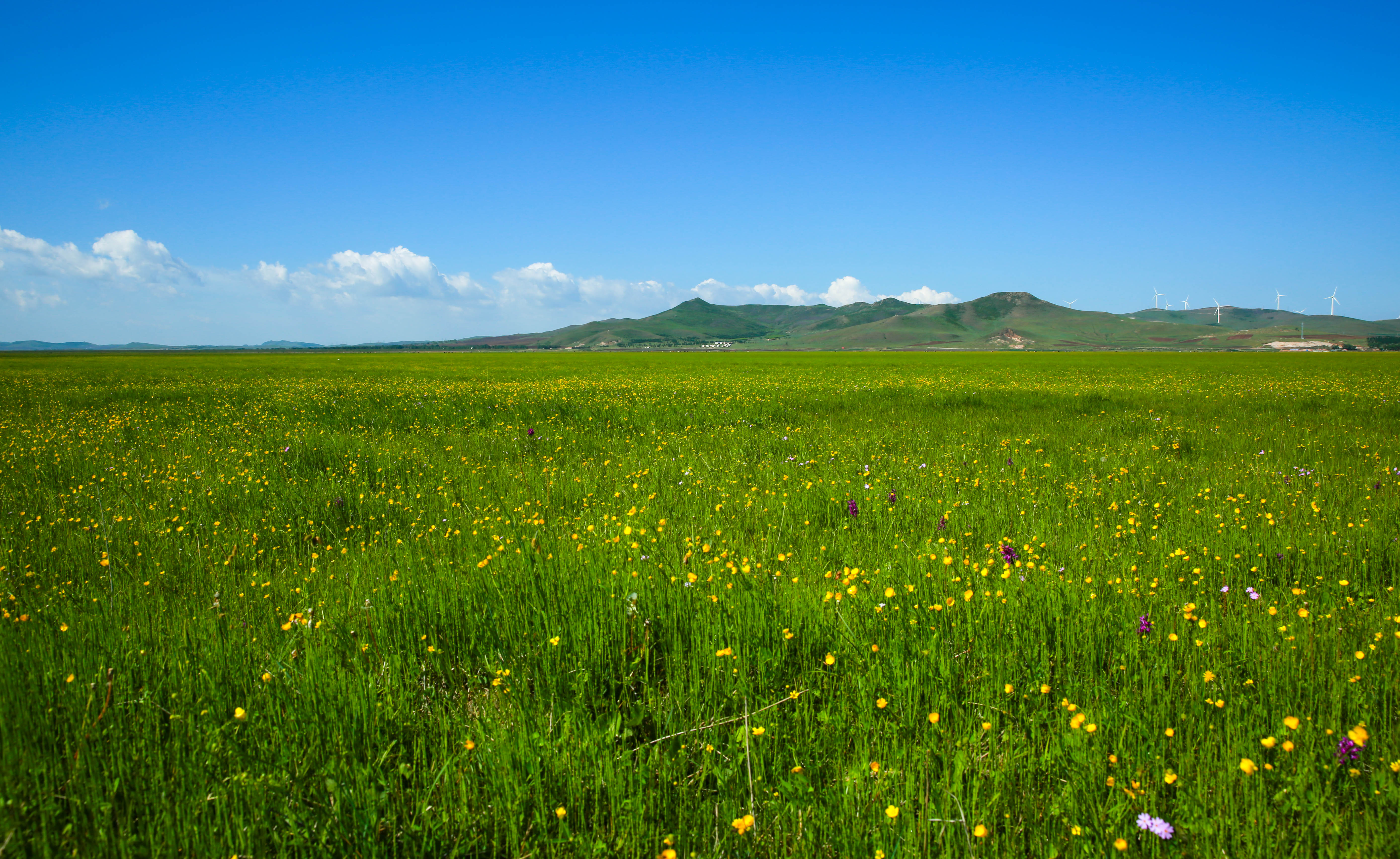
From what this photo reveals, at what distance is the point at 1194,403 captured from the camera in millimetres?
16344

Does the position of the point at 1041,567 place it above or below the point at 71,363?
below

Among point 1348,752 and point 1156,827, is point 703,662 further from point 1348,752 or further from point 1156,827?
point 1348,752

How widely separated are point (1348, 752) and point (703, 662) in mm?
2707

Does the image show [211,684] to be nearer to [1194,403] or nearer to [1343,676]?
[1343,676]

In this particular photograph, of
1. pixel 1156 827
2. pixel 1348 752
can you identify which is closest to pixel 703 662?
pixel 1156 827

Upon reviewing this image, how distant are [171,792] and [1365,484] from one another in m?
10.9

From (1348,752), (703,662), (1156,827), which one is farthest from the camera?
(703,662)

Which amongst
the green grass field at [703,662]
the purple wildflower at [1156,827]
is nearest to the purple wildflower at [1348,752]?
the green grass field at [703,662]

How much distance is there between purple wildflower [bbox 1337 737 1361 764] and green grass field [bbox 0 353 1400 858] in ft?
0.04

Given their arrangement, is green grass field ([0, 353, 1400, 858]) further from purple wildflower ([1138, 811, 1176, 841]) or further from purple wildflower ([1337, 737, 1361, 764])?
purple wildflower ([1138, 811, 1176, 841])

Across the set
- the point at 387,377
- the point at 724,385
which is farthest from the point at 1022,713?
the point at 387,377

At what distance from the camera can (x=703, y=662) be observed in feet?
10.8

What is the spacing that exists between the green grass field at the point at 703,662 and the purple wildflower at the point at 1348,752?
1cm

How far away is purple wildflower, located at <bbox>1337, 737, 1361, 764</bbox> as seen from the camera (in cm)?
235
